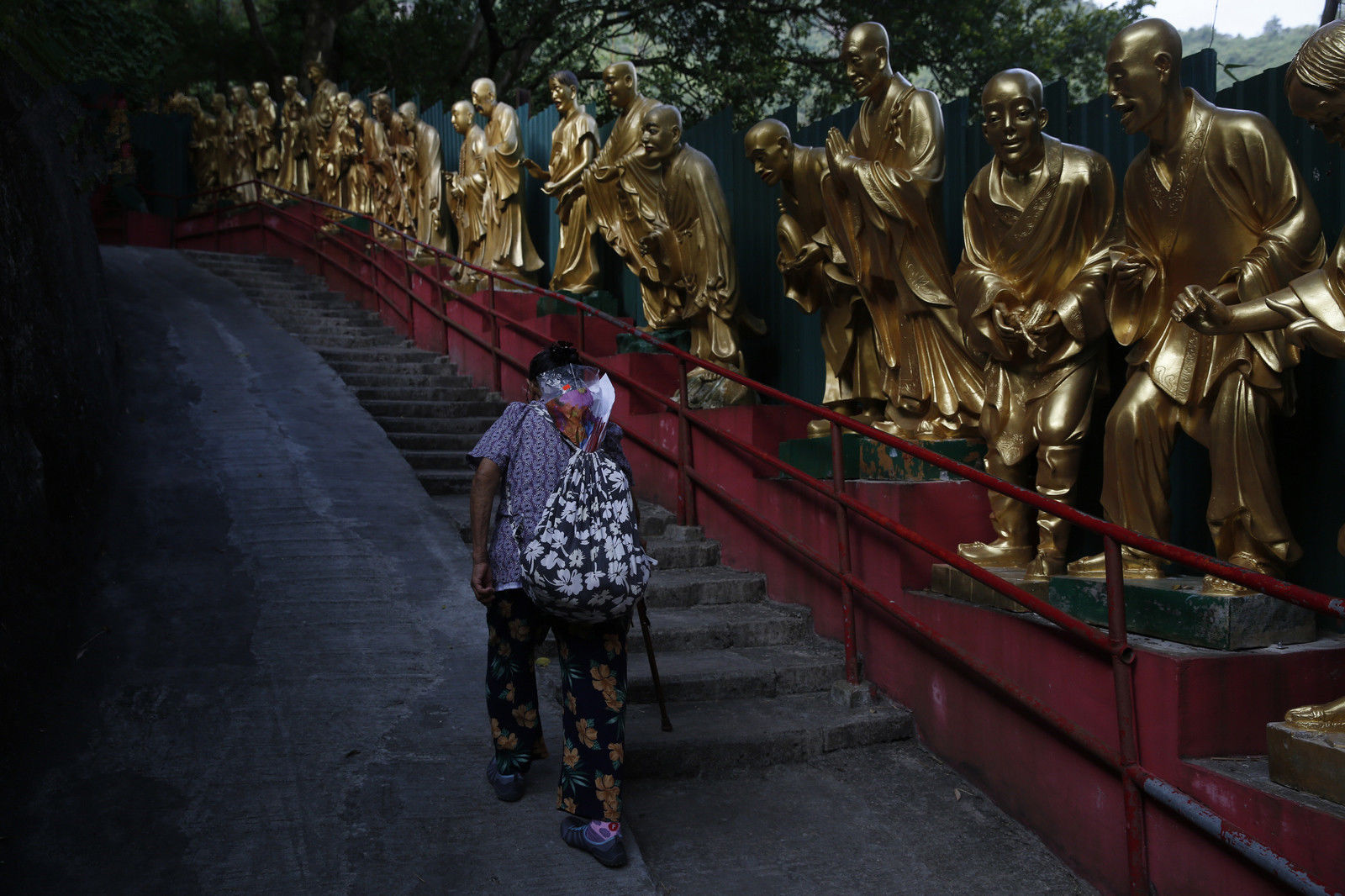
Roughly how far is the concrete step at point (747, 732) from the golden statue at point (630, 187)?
3927mm

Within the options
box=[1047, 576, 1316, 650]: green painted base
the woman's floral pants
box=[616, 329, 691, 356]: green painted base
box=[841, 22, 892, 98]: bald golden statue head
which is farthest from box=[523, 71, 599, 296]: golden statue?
box=[1047, 576, 1316, 650]: green painted base

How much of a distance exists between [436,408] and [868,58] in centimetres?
476

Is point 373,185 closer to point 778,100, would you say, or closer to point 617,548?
point 778,100

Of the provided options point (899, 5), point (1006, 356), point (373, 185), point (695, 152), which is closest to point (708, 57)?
point (899, 5)

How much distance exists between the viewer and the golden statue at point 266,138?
19.3m

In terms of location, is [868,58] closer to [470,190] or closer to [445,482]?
[445,482]

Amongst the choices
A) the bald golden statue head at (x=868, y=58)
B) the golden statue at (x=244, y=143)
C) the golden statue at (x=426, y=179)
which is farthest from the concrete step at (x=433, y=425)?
the golden statue at (x=244, y=143)

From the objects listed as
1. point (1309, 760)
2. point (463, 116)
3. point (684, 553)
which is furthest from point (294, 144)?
point (1309, 760)

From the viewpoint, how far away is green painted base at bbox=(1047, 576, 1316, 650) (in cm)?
340

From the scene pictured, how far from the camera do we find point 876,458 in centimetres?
538

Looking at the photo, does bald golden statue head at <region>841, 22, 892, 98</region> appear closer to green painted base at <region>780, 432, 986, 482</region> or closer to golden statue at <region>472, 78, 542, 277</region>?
green painted base at <region>780, 432, 986, 482</region>

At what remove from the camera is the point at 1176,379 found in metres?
3.80

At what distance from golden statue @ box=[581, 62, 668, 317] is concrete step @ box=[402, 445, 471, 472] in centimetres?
168

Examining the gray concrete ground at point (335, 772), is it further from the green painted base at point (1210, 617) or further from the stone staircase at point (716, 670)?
the green painted base at point (1210, 617)
